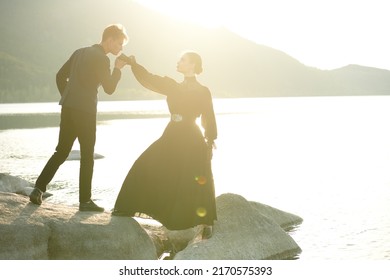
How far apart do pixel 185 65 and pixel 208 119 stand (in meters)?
1.09

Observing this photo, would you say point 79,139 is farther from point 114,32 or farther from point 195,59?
point 195,59

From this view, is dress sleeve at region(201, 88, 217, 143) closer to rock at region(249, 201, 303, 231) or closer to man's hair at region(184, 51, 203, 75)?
man's hair at region(184, 51, 203, 75)

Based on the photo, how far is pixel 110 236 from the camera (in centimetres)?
912

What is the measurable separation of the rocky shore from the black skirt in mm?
582

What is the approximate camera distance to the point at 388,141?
49.4 m

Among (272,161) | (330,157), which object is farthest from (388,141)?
(272,161)

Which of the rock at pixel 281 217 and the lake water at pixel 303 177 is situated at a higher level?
the rock at pixel 281 217

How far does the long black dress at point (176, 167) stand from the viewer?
932 centimetres

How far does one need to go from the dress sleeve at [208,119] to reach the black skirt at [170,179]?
0.21 meters

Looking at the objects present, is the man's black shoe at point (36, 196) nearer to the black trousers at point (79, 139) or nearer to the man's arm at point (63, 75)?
the black trousers at point (79, 139)

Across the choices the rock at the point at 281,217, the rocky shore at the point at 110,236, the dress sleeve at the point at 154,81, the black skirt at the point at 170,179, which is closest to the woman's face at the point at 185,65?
the dress sleeve at the point at 154,81

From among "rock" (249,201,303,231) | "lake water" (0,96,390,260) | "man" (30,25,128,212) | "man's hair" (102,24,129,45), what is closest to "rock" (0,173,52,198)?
"lake water" (0,96,390,260)

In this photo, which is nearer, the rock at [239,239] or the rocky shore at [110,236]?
the rocky shore at [110,236]

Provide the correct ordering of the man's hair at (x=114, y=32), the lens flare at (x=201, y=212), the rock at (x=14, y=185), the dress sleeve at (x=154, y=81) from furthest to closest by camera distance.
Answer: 1. the rock at (x=14, y=185)
2. the lens flare at (x=201, y=212)
3. the dress sleeve at (x=154, y=81)
4. the man's hair at (x=114, y=32)
